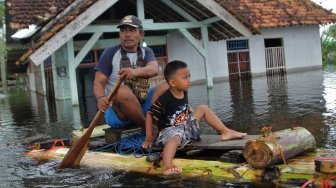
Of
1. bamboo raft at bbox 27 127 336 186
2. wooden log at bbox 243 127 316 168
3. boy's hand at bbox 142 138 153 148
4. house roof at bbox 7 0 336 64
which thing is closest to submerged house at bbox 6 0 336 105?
house roof at bbox 7 0 336 64

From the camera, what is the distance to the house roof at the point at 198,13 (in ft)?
38.4

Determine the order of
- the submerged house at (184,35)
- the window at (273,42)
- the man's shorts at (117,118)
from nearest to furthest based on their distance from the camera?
the man's shorts at (117,118) → the submerged house at (184,35) → the window at (273,42)

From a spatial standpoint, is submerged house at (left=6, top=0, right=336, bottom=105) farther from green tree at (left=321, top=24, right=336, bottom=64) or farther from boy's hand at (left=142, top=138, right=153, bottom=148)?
green tree at (left=321, top=24, right=336, bottom=64)

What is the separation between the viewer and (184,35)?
14391mm

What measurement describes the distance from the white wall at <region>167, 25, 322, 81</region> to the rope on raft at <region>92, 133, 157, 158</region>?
12440 mm

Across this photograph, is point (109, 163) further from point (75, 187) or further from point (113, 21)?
point (113, 21)

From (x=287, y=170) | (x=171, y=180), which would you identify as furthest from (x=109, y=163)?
(x=287, y=170)

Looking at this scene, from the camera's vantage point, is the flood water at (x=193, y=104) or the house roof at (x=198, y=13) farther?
the house roof at (x=198, y=13)

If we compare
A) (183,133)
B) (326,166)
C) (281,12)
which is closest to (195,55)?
(281,12)

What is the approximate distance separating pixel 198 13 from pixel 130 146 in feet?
33.3

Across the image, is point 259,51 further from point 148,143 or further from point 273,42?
point 148,143

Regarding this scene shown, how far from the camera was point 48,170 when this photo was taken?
4840mm

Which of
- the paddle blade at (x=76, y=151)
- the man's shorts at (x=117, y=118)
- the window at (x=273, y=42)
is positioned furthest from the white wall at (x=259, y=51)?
the paddle blade at (x=76, y=151)

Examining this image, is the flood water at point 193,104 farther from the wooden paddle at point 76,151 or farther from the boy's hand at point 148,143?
the boy's hand at point 148,143
